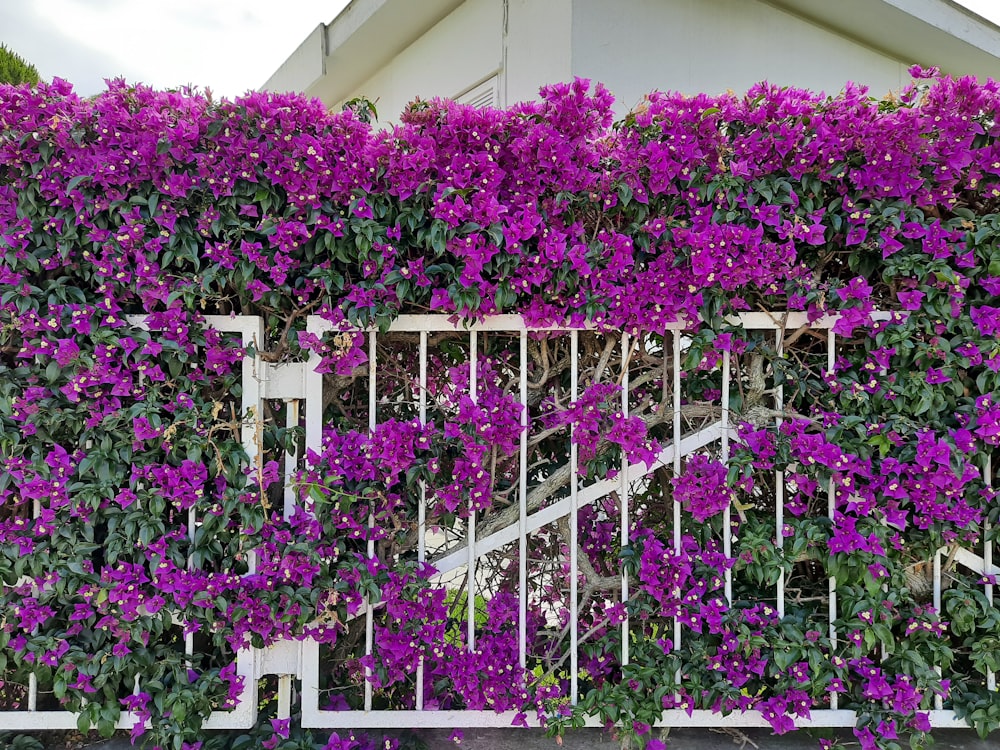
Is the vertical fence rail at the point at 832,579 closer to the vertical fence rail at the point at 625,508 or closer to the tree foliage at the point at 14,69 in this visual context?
the vertical fence rail at the point at 625,508

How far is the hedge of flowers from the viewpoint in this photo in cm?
195

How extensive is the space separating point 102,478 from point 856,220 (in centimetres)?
264

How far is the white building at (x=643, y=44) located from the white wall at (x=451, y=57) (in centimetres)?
1

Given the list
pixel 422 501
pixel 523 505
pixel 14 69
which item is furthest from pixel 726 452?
pixel 14 69

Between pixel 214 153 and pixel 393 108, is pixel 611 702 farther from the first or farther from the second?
Answer: pixel 393 108

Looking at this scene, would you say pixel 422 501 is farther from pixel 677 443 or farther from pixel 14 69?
pixel 14 69

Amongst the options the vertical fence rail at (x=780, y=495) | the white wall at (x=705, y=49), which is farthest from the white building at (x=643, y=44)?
the vertical fence rail at (x=780, y=495)

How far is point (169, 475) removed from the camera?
6.42 feet

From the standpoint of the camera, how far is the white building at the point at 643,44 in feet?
11.5

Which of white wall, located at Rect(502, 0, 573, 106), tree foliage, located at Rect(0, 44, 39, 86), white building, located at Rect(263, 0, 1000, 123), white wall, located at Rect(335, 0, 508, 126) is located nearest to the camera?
white wall, located at Rect(502, 0, 573, 106)

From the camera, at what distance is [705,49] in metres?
3.92

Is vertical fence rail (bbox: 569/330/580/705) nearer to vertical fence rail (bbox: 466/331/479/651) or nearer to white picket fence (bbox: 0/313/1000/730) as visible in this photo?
white picket fence (bbox: 0/313/1000/730)

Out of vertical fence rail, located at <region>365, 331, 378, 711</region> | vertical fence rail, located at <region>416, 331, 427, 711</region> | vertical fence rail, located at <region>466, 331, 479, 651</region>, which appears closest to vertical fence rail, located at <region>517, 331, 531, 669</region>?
vertical fence rail, located at <region>466, 331, 479, 651</region>

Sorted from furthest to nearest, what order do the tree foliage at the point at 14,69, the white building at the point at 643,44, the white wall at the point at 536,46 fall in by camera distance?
the tree foliage at the point at 14,69, the white building at the point at 643,44, the white wall at the point at 536,46
